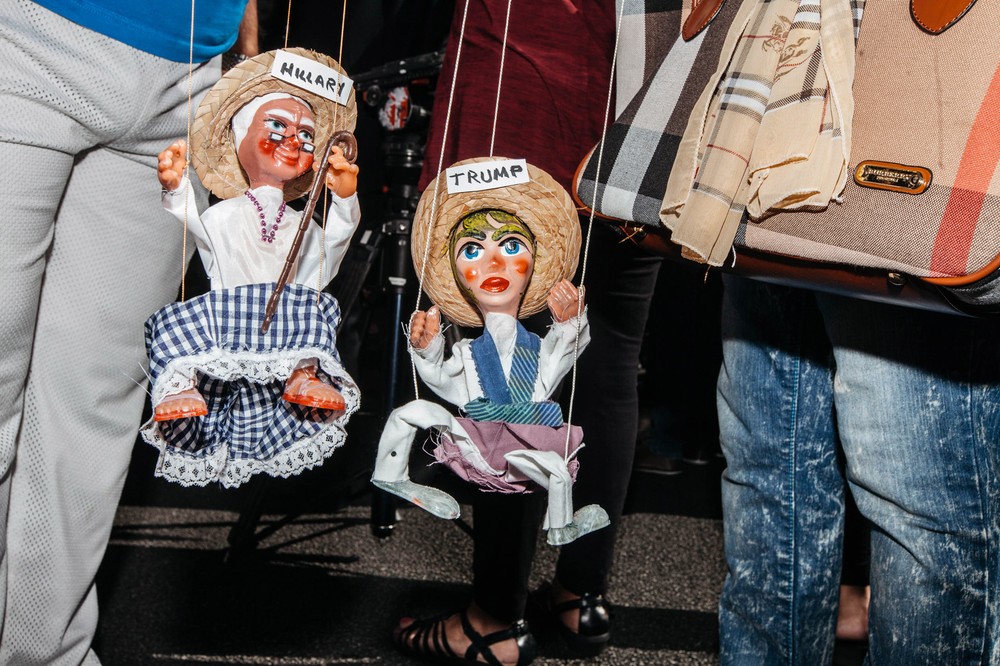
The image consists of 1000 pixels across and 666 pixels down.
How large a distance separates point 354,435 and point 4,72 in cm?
173

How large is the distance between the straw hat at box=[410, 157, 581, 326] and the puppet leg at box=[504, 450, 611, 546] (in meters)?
0.18

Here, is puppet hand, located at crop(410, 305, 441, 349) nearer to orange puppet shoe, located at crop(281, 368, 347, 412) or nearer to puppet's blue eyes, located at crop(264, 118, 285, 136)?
orange puppet shoe, located at crop(281, 368, 347, 412)

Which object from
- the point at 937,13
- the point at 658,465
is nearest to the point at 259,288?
the point at 937,13

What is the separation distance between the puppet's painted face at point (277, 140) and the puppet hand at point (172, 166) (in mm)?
66

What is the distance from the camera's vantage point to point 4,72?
0.92 m

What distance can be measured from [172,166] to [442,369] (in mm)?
333

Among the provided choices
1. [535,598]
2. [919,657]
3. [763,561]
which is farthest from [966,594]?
[535,598]

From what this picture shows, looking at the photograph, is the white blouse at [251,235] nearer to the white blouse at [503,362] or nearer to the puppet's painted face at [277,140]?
the puppet's painted face at [277,140]

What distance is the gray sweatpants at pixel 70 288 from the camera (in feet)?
3.04

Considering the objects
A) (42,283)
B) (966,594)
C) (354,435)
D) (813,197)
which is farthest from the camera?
(354,435)

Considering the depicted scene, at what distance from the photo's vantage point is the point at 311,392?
0.87m

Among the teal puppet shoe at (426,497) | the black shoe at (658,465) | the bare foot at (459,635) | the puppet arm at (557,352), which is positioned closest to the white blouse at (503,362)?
the puppet arm at (557,352)

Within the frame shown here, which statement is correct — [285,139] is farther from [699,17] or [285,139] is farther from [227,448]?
[699,17]

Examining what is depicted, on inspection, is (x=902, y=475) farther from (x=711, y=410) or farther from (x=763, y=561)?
(x=711, y=410)
